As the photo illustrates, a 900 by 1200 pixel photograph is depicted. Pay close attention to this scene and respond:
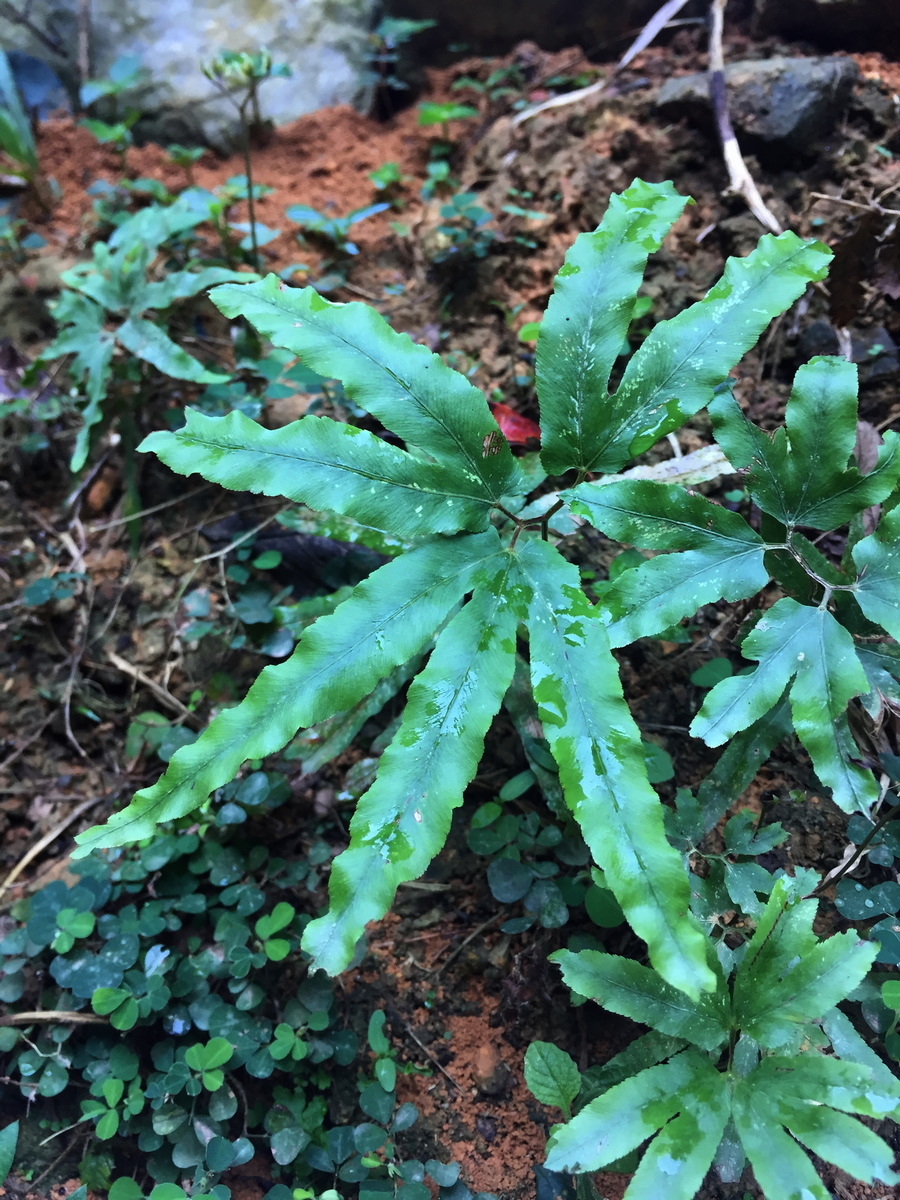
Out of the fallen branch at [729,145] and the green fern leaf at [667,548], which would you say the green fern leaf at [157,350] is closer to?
the green fern leaf at [667,548]

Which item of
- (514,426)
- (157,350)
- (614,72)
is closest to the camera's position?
(514,426)

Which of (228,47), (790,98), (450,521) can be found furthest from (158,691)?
(228,47)

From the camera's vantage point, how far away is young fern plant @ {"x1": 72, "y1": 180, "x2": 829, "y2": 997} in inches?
45.3

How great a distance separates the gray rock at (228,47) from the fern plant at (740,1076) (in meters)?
3.91

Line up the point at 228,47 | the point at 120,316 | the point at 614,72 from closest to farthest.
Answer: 1. the point at 120,316
2. the point at 614,72
3. the point at 228,47

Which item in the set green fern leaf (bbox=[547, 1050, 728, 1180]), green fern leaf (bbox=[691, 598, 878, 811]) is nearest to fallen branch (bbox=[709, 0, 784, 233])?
green fern leaf (bbox=[691, 598, 878, 811])

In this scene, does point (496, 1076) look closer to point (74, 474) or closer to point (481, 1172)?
point (481, 1172)

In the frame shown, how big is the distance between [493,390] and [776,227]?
0.98 meters

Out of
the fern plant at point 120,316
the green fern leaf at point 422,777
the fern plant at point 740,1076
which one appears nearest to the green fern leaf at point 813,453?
the green fern leaf at point 422,777

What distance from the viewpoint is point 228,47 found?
3.43m

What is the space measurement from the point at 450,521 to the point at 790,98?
2.12 meters

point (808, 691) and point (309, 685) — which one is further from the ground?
point (808, 691)

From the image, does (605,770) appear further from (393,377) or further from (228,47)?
(228,47)

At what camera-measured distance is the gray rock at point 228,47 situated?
135 inches
